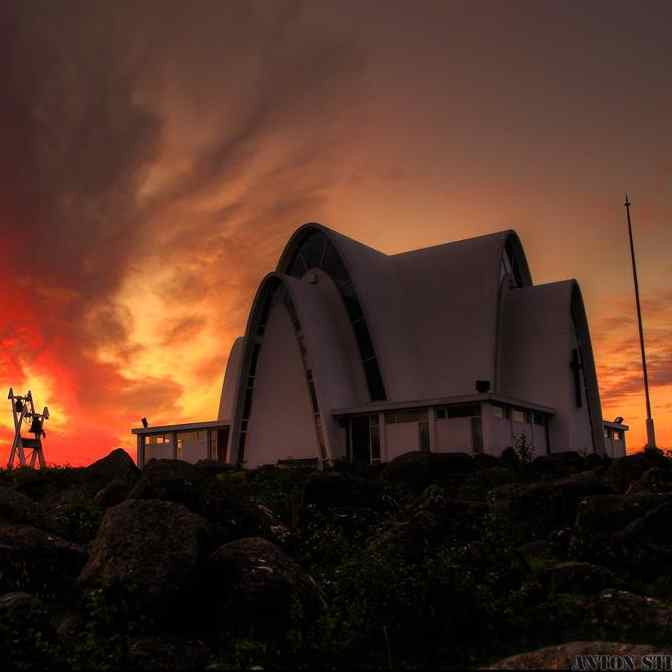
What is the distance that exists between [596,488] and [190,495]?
917cm

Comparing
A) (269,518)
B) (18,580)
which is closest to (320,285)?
(269,518)

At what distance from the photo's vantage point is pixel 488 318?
130 feet

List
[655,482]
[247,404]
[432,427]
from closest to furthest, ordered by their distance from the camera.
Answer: [655,482]
[432,427]
[247,404]

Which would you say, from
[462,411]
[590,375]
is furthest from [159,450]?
[590,375]

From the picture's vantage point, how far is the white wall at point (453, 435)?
3362 centimetres

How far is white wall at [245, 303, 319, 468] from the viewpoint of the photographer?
39.8m

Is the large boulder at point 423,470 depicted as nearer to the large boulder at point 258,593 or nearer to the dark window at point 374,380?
the dark window at point 374,380

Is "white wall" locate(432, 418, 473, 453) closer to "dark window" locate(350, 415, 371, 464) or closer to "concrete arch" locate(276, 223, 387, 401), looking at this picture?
"dark window" locate(350, 415, 371, 464)

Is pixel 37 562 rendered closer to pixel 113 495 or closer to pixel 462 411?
pixel 113 495

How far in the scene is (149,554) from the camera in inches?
400

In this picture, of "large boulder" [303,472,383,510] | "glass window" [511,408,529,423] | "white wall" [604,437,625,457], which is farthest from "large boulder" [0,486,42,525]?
"white wall" [604,437,625,457]

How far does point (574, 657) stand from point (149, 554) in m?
5.45

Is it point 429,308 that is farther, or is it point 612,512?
point 429,308

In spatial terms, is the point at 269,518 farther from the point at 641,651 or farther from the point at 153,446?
the point at 153,446
